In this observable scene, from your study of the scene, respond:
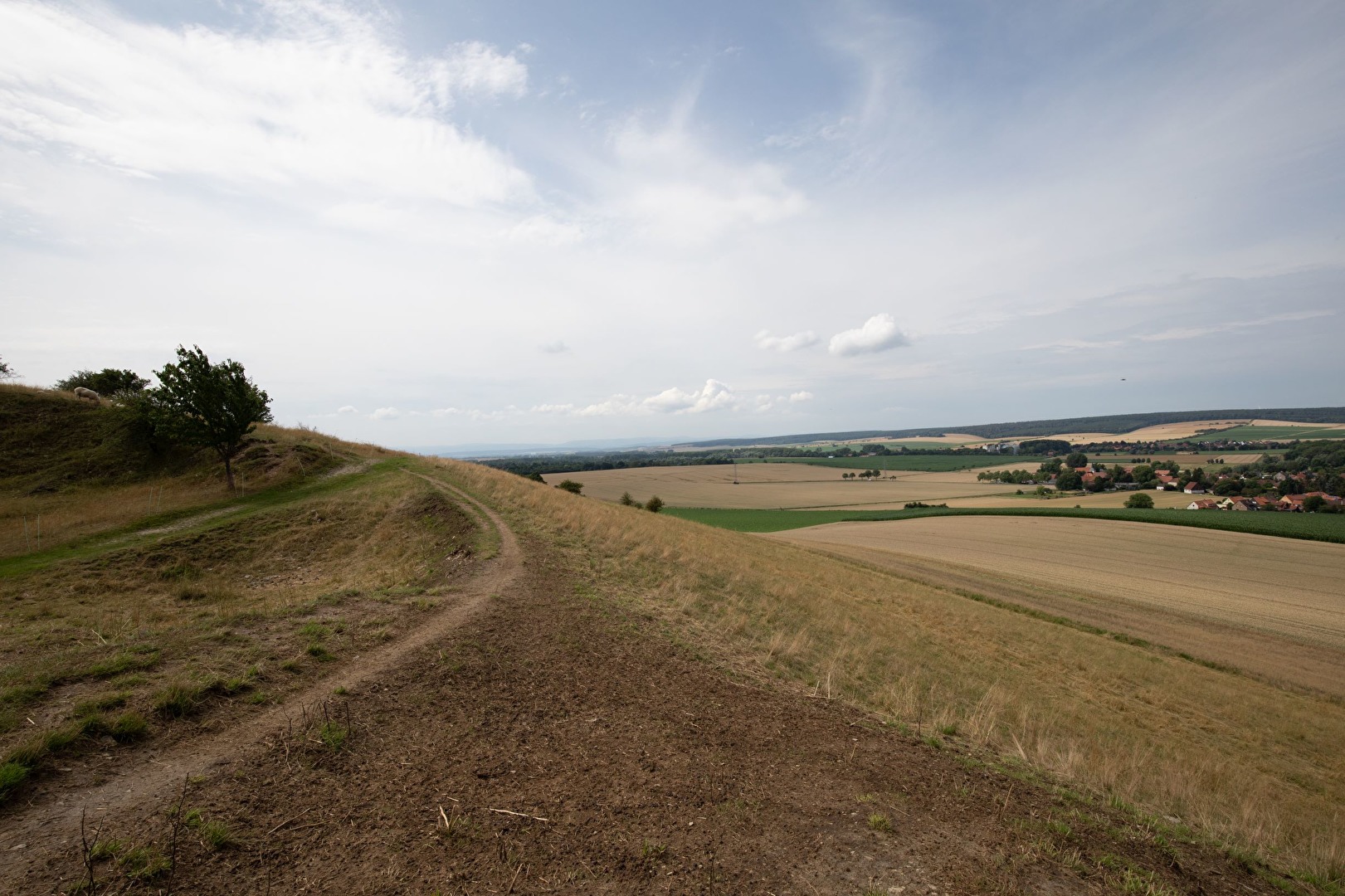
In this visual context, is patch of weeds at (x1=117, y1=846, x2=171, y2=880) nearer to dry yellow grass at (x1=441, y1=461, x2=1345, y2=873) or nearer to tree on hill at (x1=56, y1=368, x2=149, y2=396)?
dry yellow grass at (x1=441, y1=461, x2=1345, y2=873)

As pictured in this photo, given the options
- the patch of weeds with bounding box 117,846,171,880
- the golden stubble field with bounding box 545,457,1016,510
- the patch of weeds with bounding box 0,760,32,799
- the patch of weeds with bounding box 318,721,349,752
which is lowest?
the golden stubble field with bounding box 545,457,1016,510

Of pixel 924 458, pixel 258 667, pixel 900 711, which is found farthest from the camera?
pixel 924 458

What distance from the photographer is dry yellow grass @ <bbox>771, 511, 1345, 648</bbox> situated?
2650 centimetres

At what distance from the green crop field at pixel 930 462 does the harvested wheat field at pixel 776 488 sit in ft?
37.9

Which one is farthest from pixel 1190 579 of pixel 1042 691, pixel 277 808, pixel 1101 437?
pixel 1101 437

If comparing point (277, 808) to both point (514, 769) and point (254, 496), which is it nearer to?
point (514, 769)

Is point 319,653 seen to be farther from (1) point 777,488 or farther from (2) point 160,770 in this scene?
(1) point 777,488

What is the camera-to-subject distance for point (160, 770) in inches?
214

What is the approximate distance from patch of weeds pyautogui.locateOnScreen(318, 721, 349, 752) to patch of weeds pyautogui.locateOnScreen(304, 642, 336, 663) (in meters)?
2.32

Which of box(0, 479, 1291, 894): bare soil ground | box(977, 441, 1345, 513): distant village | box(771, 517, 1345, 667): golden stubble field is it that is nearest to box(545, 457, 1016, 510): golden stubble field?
box(977, 441, 1345, 513): distant village

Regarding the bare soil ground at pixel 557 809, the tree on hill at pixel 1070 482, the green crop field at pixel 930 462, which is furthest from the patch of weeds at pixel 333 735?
the green crop field at pixel 930 462

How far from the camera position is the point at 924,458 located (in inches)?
6043

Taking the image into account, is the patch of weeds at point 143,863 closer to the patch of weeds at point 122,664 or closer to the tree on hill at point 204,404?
the patch of weeds at point 122,664

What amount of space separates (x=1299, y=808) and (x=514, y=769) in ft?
48.4
